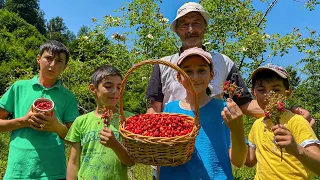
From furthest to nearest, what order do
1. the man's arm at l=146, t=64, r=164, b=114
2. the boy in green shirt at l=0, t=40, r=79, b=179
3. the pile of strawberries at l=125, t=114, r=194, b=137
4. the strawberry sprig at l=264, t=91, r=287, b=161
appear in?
the man's arm at l=146, t=64, r=164, b=114
the boy in green shirt at l=0, t=40, r=79, b=179
the pile of strawberries at l=125, t=114, r=194, b=137
the strawberry sprig at l=264, t=91, r=287, b=161

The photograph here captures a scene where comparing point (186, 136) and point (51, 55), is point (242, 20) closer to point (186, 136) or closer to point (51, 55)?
point (51, 55)

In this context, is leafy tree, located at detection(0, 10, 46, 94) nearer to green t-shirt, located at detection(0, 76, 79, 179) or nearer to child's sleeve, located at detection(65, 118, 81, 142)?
green t-shirt, located at detection(0, 76, 79, 179)

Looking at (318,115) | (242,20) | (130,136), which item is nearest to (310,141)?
(130,136)

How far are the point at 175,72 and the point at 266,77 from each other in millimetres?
641

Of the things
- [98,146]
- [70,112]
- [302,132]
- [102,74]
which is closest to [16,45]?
[70,112]

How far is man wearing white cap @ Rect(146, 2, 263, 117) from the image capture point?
2355 mm

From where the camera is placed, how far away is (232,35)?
538 centimetres

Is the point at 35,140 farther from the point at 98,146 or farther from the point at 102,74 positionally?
the point at 102,74

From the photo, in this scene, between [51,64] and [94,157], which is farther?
[51,64]

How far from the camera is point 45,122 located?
2.21 m

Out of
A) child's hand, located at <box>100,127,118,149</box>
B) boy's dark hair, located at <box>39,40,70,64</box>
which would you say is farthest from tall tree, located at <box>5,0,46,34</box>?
child's hand, located at <box>100,127,118,149</box>

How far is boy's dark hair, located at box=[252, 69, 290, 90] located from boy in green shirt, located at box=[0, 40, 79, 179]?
51.8 inches

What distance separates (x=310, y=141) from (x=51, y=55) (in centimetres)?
181

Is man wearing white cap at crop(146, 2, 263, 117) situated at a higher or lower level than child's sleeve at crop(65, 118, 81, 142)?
higher
